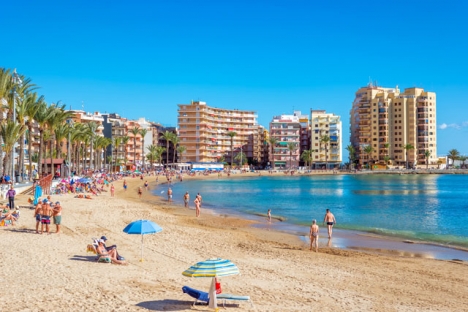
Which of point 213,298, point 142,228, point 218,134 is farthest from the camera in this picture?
point 218,134

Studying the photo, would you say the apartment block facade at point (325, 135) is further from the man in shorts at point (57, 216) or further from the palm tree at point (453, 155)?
the man in shorts at point (57, 216)

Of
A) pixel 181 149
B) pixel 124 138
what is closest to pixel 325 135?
pixel 181 149

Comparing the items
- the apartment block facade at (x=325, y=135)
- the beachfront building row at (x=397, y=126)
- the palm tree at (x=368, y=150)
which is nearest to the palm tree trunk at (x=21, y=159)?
the apartment block facade at (x=325, y=135)

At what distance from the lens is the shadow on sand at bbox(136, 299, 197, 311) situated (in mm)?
A: 9836

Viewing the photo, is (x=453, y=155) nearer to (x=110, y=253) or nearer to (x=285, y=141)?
(x=285, y=141)

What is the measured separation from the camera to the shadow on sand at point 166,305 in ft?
32.3

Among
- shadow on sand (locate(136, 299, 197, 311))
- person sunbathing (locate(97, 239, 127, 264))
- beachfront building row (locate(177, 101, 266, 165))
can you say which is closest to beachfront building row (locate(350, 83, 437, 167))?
beachfront building row (locate(177, 101, 266, 165))

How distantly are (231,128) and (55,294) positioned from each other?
146 m

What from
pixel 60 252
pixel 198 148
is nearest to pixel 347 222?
pixel 60 252

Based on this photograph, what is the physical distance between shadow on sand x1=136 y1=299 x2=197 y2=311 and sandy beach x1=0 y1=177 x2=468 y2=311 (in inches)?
0.9

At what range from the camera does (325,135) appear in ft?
479

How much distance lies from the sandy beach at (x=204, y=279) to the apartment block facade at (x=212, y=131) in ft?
409

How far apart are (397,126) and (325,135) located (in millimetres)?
22015

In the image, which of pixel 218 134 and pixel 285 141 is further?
pixel 218 134
